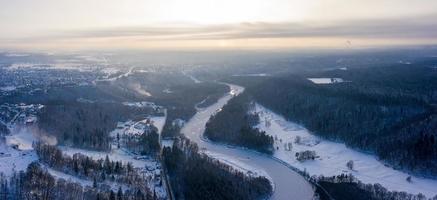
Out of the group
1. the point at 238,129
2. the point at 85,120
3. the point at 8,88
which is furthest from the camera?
the point at 8,88

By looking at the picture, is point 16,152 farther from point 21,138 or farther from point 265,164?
point 265,164

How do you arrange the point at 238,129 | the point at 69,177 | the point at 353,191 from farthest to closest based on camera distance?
the point at 238,129
the point at 353,191
the point at 69,177

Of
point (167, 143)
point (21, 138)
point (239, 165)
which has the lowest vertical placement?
point (167, 143)

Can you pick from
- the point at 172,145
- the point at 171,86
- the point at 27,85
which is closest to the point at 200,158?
the point at 172,145

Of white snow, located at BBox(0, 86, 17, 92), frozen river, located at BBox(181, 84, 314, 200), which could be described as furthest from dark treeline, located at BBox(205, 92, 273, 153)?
white snow, located at BBox(0, 86, 17, 92)

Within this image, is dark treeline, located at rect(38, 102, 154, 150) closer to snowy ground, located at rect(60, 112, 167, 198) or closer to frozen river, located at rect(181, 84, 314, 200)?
snowy ground, located at rect(60, 112, 167, 198)

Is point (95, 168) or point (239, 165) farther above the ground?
point (95, 168)

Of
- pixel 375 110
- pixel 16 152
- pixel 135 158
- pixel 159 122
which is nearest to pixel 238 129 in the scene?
pixel 159 122
